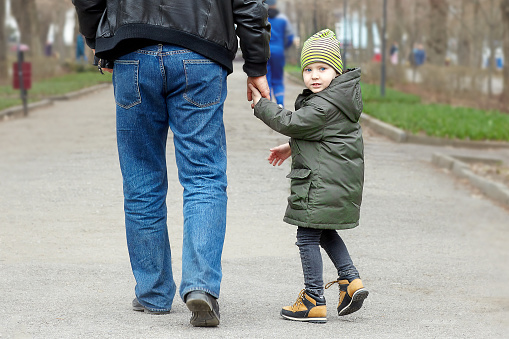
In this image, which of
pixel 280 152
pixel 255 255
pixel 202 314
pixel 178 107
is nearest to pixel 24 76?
pixel 255 255

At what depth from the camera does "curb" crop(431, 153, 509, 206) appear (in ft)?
29.1

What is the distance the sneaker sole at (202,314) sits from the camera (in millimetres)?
3664

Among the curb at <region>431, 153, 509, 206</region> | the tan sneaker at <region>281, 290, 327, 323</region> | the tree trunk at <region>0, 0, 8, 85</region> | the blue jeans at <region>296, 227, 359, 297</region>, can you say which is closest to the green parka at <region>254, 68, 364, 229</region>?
the blue jeans at <region>296, 227, 359, 297</region>

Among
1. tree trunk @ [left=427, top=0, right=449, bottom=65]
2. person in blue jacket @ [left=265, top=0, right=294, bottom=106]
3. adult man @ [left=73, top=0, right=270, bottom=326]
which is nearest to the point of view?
adult man @ [left=73, top=0, right=270, bottom=326]

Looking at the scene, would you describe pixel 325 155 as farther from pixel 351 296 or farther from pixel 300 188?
pixel 351 296

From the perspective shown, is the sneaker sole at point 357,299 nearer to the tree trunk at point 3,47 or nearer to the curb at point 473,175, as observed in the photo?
the curb at point 473,175

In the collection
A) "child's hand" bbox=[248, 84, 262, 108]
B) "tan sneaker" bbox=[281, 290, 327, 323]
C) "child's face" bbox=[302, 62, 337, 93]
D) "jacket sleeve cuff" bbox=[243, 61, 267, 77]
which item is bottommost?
"tan sneaker" bbox=[281, 290, 327, 323]

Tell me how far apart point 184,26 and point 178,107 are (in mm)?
329

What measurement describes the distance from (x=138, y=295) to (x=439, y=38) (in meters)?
30.4

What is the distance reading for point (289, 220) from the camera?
4055mm

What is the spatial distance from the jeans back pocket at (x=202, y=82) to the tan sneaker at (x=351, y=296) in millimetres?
984

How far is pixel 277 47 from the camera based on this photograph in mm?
11977

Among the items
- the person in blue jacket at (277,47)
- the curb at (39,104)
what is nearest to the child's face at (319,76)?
the person in blue jacket at (277,47)

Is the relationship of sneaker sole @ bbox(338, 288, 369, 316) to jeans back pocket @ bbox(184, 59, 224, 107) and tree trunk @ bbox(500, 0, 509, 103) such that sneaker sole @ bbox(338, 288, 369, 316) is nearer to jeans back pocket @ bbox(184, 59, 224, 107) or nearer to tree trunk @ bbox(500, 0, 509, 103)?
jeans back pocket @ bbox(184, 59, 224, 107)
